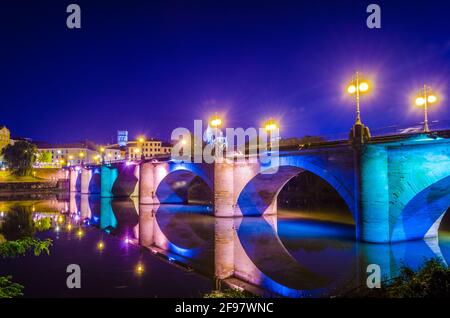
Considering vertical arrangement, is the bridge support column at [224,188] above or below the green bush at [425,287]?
above

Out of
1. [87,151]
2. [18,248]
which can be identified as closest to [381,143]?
[18,248]

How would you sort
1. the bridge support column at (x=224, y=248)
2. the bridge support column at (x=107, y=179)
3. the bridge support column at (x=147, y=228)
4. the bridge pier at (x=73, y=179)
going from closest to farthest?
the bridge support column at (x=224, y=248), the bridge support column at (x=147, y=228), the bridge support column at (x=107, y=179), the bridge pier at (x=73, y=179)

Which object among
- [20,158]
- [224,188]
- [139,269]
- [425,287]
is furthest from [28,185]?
[425,287]

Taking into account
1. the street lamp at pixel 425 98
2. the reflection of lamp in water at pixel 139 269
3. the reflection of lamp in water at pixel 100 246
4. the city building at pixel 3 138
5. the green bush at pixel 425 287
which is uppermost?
the city building at pixel 3 138

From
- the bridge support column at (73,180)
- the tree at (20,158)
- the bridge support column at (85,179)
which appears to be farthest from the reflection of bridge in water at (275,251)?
the tree at (20,158)

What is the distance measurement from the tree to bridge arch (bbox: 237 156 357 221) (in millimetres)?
78354

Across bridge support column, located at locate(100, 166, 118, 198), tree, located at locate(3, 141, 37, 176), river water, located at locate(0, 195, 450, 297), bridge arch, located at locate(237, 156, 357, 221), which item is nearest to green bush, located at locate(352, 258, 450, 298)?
river water, located at locate(0, 195, 450, 297)

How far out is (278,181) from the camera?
31.3m

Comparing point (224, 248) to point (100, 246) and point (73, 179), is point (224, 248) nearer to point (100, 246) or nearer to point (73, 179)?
point (100, 246)

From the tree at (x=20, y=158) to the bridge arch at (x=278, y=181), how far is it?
7835 centimetres

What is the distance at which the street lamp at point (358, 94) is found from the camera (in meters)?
18.2

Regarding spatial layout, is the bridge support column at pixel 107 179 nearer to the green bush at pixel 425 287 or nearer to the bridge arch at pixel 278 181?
the bridge arch at pixel 278 181
